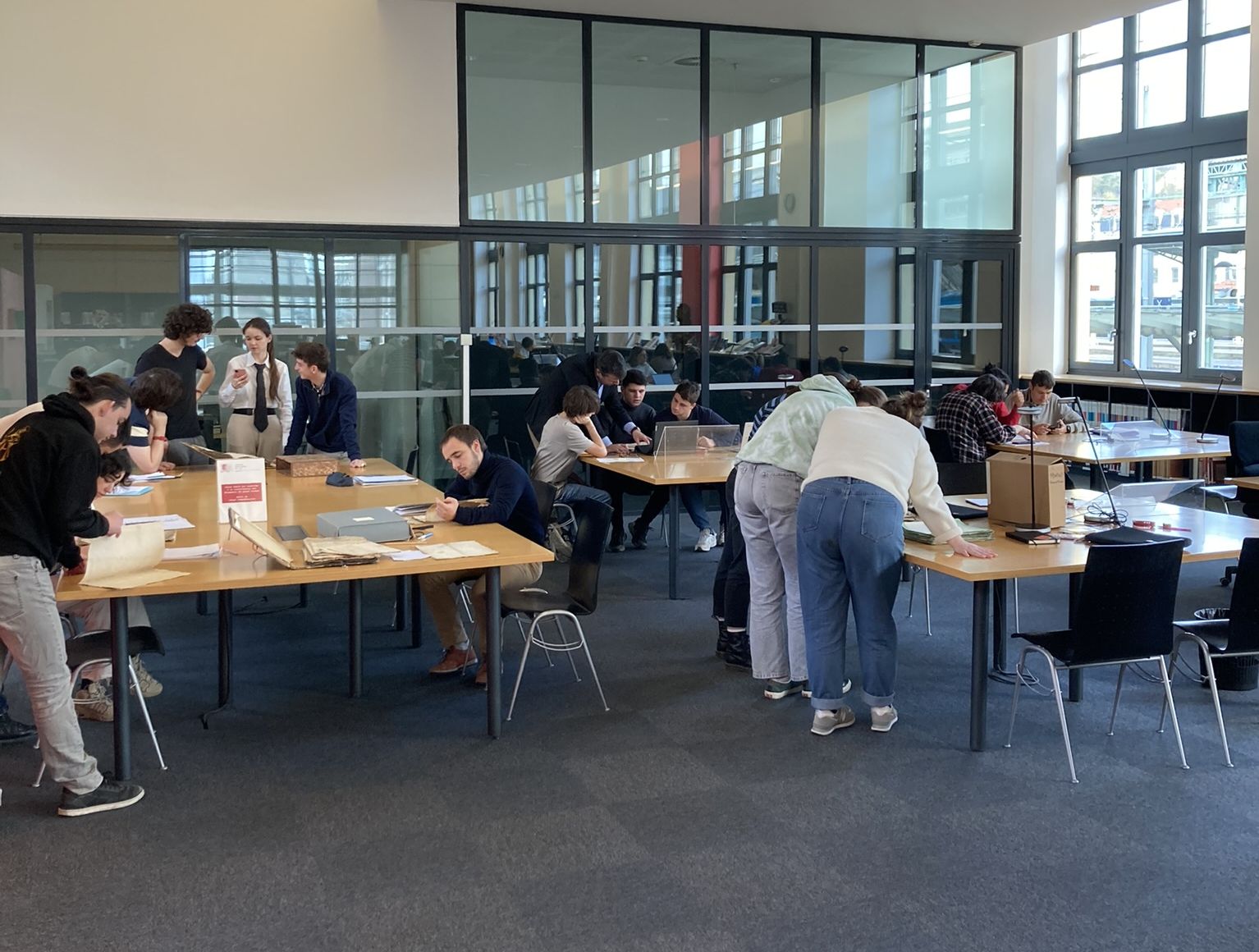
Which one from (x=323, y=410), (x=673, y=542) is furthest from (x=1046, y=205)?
(x=323, y=410)

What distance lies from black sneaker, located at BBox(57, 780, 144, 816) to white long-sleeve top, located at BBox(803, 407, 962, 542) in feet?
8.22

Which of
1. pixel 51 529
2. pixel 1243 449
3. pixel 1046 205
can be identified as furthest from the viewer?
pixel 1046 205

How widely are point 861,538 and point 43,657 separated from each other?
2.65 metres

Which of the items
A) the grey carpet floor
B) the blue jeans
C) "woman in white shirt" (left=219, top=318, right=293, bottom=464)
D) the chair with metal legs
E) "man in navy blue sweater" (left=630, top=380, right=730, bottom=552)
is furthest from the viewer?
"man in navy blue sweater" (left=630, top=380, right=730, bottom=552)

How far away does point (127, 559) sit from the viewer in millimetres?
4027

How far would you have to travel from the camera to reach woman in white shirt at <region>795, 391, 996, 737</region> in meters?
4.39

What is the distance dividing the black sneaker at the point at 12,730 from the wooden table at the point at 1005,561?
3271 millimetres

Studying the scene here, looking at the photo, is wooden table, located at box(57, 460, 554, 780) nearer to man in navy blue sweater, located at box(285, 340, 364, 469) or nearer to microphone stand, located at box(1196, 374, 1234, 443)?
man in navy blue sweater, located at box(285, 340, 364, 469)

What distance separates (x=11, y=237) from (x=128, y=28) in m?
1.55

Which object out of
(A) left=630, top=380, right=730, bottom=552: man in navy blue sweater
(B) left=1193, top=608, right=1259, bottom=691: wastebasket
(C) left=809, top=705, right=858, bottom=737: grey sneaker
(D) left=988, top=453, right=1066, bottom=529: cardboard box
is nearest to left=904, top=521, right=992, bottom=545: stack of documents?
(D) left=988, top=453, right=1066, bottom=529: cardboard box

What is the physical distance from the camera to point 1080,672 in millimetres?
4902

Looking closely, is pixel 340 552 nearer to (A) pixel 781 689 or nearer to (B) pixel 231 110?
(A) pixel 781 689

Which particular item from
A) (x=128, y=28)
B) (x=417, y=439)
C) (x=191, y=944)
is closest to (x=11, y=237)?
(x=128, y=28)

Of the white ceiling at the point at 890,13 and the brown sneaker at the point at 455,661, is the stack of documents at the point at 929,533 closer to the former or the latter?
the brown sneaker at the point at 455,661
